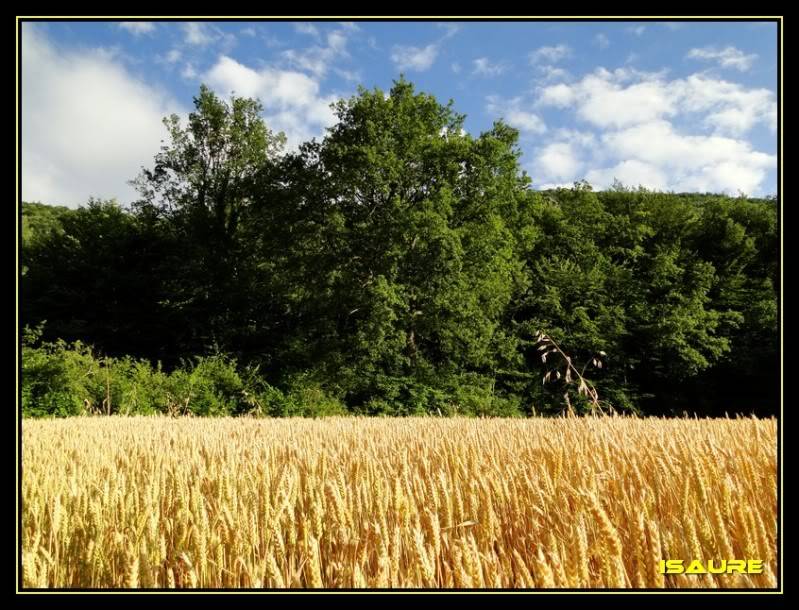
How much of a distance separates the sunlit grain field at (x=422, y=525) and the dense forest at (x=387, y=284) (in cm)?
1568

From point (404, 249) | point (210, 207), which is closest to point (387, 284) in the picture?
point (404, 249)

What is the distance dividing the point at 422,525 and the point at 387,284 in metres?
20.4

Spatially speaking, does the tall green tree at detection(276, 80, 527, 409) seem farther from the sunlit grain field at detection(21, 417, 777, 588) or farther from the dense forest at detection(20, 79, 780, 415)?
the sunlit grain field at detection(21, 417, 777, 588)

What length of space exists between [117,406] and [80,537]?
16.4m

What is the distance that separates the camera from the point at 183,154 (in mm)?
32344

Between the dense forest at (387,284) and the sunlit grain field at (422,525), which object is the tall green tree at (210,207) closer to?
the dense forest at (387,284)

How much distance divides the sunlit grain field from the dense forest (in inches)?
617

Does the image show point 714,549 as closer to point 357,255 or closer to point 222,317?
point 357,255

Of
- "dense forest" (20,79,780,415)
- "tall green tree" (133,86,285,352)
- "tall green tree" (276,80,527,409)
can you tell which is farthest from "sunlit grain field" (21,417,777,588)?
"tall green tree" (133,86,285,352)

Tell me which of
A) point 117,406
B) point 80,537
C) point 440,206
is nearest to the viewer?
point 80,537

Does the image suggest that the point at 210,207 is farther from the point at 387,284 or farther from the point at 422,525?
the point at 422,525

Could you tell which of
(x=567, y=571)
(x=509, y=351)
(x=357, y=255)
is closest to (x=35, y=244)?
(x=357, y=255)

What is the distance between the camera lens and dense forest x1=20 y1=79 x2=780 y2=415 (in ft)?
77.8
